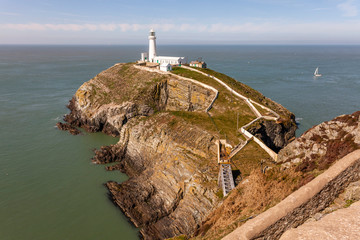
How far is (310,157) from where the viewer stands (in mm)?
20266

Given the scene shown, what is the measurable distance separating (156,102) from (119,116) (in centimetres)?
1018

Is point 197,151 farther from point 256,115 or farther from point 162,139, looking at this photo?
point 256,115

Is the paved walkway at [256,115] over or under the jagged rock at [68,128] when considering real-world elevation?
over

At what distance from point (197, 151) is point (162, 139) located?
8620mm

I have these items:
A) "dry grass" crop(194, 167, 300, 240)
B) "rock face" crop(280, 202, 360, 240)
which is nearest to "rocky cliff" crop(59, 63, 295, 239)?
"dry grass" crop(194, 167, 300, 240)

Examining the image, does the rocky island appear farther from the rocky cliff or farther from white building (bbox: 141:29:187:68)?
white building (bbox: 141:29:187:68)

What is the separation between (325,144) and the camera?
20406mm

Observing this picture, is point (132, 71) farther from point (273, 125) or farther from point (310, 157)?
point (310, 157)

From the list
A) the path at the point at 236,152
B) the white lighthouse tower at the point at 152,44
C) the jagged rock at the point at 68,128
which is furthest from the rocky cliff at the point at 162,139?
the white lighthouse tower at the point at 152,44

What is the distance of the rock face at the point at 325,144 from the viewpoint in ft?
57.8

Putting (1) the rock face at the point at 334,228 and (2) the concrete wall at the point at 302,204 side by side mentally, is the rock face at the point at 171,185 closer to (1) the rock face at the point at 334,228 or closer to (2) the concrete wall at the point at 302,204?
(2) the concrete wall at the point at 302,204

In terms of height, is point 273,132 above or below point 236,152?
above

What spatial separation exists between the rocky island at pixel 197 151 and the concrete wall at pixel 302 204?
1787mm

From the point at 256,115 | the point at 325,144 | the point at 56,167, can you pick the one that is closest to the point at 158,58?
the point at 256,115
